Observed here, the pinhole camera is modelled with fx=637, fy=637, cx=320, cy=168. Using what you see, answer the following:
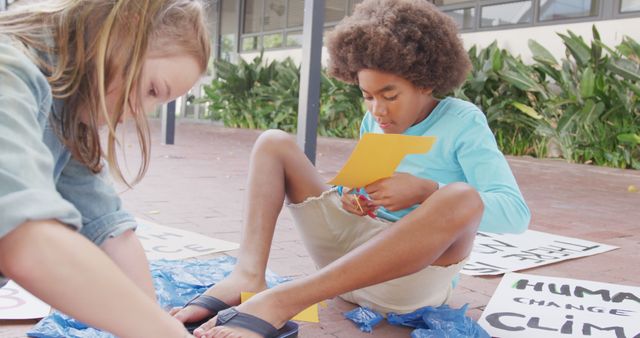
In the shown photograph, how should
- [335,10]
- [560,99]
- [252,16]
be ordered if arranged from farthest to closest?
[252,16], [335,10], [560,99]

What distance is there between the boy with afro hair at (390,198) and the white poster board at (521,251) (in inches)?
22.1

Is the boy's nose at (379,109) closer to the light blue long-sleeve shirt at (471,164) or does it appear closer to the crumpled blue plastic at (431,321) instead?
the light blue long-sleeve shirt at (471,164)

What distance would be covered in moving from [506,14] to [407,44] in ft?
21.4

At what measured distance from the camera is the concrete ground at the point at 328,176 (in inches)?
Result: 73.1

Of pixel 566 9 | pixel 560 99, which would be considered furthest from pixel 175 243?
pixel 566 9

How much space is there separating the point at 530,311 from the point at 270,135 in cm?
84

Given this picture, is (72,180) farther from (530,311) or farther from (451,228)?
(530,311)

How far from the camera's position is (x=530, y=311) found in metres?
1.69

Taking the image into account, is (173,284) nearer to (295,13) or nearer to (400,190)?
(400,190)

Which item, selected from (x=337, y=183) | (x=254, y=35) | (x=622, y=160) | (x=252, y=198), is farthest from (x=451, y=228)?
(x=254, y=35)

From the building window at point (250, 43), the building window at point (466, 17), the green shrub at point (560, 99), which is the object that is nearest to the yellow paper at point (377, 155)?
the green shrub at point (560, 99)

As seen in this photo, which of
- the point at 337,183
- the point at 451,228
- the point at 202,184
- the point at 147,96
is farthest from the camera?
the point at 202,184

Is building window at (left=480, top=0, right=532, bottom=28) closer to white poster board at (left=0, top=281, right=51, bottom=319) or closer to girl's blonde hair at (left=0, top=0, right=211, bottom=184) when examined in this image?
white poster board at (left=0, top=281, right=51, bottom=319)

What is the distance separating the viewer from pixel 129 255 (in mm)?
1238
